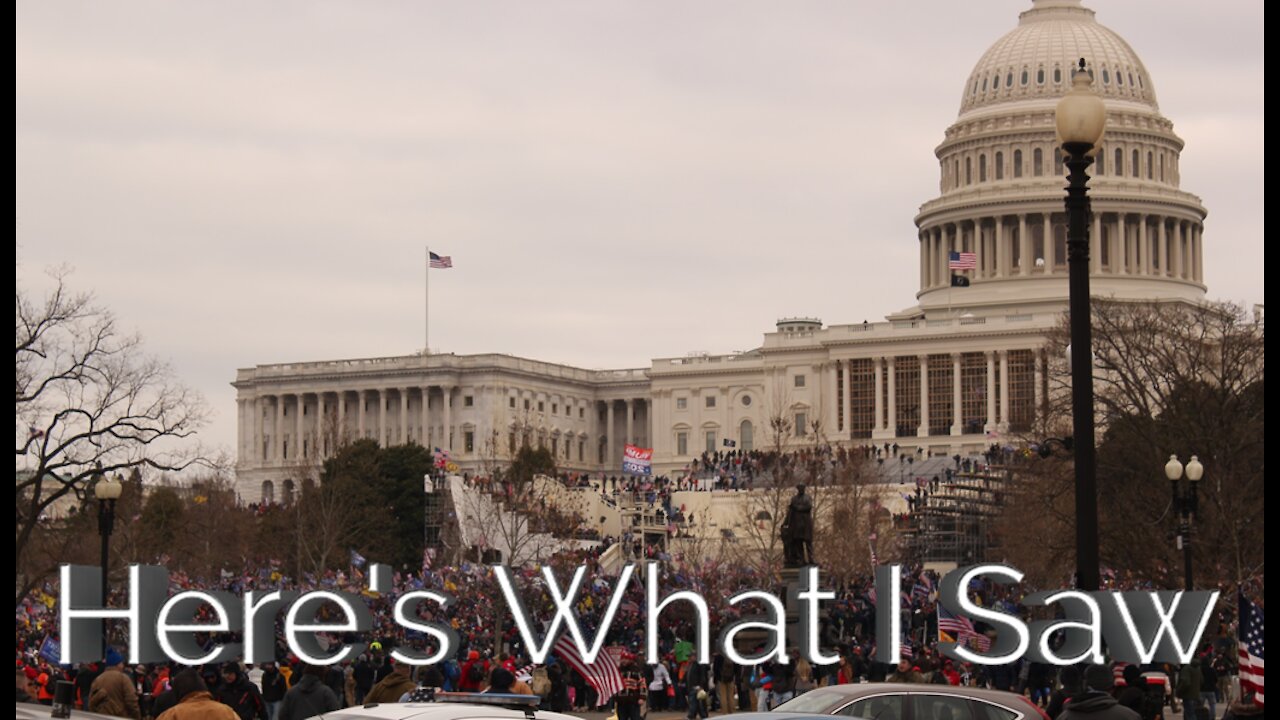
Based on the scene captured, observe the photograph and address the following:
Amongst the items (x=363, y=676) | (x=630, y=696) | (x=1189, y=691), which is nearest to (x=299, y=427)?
(x=363, y=676)

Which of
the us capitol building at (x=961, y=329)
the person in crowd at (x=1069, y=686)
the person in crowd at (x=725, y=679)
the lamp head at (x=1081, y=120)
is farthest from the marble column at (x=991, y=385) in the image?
the lamp head at (x=1081, y=120)

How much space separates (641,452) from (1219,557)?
6466 centimetres

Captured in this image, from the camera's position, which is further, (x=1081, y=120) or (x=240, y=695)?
(x=240, y=695)

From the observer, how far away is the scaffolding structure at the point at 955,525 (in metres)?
87.6

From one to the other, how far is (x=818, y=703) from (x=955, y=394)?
124651mm

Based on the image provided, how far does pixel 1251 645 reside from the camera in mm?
Answer: 20703

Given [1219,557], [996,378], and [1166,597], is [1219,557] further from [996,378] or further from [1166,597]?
[996,378]

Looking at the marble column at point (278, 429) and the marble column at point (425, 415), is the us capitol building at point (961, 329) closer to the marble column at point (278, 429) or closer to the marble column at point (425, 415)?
the marble column at point (425, 415)

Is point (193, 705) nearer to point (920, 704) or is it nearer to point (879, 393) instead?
point (920, 704)

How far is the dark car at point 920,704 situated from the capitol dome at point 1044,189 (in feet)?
426

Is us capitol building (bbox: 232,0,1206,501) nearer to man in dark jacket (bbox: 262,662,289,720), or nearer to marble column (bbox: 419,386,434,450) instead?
marble column (bbox: 419,386,434,450)

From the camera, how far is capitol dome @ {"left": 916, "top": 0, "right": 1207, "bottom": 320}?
153 m

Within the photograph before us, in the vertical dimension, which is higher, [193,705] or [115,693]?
[193,705]

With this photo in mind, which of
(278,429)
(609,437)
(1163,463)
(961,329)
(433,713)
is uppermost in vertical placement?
(961,329)
